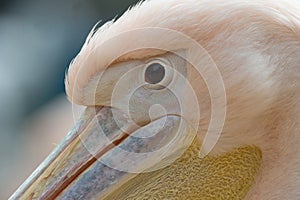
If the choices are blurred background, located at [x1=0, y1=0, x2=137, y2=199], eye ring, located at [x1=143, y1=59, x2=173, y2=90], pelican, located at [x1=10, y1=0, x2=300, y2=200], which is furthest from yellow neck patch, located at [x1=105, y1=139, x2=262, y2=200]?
blurred background, located at [x1=0, y1=0, x2=137, y2=199]

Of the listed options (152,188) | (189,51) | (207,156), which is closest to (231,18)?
(189,51)

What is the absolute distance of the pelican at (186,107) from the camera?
1.55m

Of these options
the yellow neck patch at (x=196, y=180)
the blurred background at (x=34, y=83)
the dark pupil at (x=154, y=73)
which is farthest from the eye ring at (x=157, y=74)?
the blurred background at (x=34, y=83)

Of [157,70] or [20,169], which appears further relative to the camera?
[20,169]

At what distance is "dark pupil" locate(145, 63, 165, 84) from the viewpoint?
1586mm

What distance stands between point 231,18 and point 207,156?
310mm

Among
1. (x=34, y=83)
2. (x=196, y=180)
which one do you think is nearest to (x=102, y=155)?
(x=196, y=180)

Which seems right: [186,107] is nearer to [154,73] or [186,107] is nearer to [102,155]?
[154,73]

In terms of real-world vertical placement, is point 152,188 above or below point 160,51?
below

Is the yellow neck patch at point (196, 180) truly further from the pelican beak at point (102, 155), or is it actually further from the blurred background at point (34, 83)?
the blurred background at point (34, 83)

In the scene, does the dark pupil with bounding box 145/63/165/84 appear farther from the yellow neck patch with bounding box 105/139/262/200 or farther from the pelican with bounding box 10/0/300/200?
the yellow neck patch with bounding box 105/139/262/200

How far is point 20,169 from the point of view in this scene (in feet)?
14.9

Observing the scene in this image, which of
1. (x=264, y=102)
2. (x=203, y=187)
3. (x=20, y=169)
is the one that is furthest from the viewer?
(x=20, y=169)

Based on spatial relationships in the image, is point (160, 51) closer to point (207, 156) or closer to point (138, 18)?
point (138, 18)
